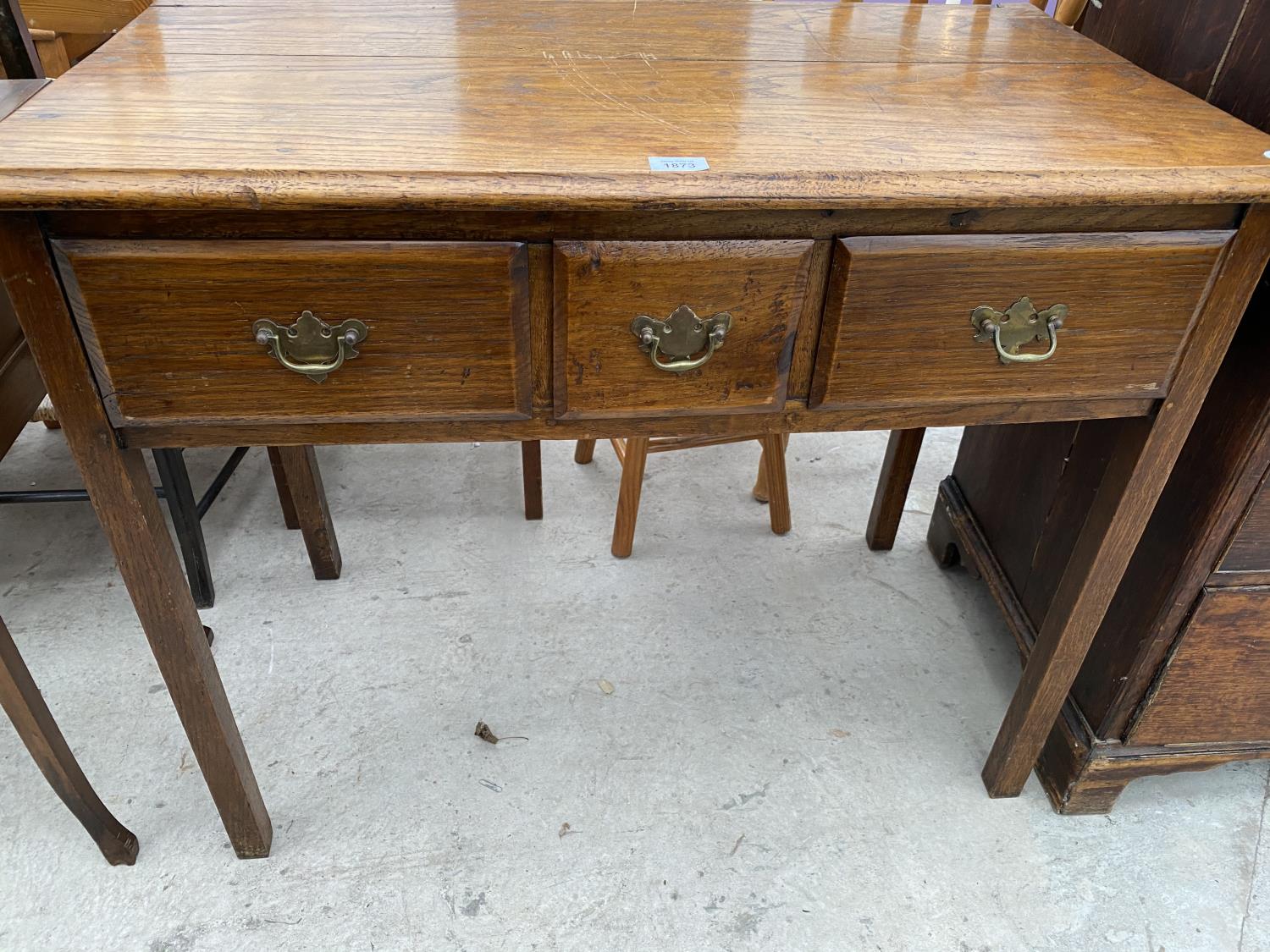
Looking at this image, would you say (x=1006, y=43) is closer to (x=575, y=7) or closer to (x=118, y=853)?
(x=575, y=7)

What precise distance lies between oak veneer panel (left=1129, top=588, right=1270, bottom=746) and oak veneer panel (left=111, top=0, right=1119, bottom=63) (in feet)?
2.59

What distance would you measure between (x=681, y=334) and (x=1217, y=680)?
3.34 ft

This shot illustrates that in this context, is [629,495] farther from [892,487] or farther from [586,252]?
[586,252]

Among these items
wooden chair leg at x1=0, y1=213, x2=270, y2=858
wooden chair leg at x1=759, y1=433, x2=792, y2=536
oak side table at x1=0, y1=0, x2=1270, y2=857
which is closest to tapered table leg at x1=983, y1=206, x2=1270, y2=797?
oak side table at x1=0, y1=0, x2=1270, y2=857

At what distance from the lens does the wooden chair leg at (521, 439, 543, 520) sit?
1960 millimetres

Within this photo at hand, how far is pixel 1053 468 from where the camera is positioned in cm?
156

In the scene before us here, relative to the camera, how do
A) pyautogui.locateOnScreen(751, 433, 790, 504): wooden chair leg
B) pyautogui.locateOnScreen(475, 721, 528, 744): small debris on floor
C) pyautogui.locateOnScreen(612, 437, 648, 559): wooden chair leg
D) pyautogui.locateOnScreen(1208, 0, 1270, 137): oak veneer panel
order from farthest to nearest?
pyautogui.locateOnScreen(751, 433, 790, 504): wooden chair leg, pyautogui.locateOnScreen(612, 437, 648, 559): wooden chair leg, pyautogui.locateOnScreen(475, 721, 528, 744): small debris on floor, pyautogui.locateOnScreen(1208, 0, 1270, 137): oak veneer panel

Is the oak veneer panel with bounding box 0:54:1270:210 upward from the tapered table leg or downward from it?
upward

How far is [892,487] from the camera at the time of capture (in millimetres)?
1942

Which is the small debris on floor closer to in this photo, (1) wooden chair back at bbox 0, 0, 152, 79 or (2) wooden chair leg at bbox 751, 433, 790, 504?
(2) wooden chair leg at bbox 751, 433, 790, 504

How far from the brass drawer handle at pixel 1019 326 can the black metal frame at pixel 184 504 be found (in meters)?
1.34

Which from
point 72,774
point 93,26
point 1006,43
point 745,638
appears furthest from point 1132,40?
point 72,774

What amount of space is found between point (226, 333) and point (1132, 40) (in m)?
1.29

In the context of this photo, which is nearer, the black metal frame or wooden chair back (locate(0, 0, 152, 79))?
wooden chair back (locate(0, 0, 152, 79))
